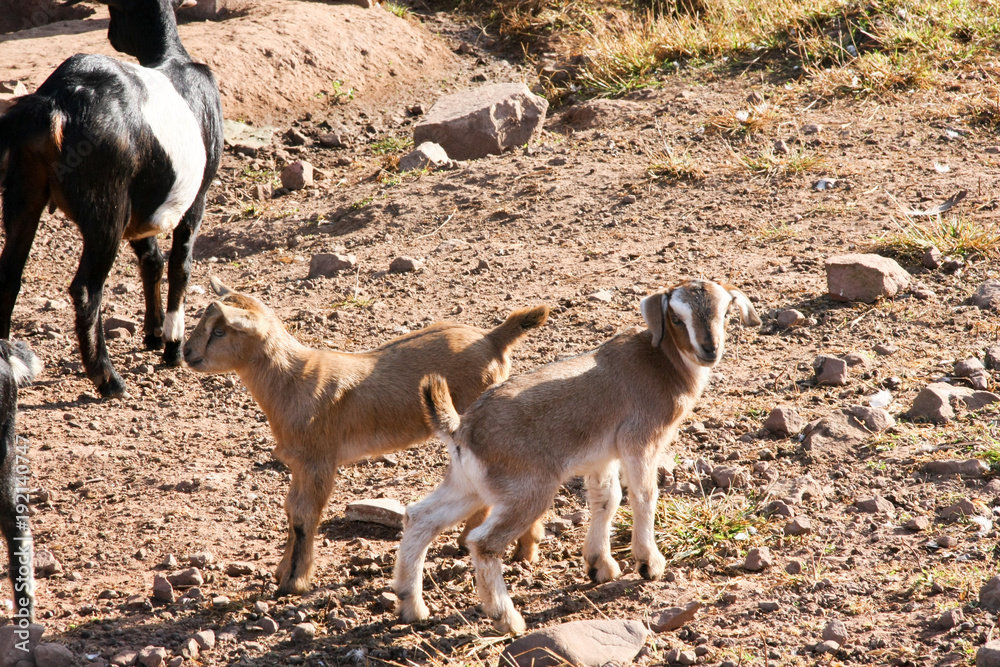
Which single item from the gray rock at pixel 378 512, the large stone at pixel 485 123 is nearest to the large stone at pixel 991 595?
the gray rock at pixel 378 512

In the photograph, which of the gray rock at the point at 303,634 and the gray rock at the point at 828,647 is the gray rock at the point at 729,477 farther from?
the gray rock at the point at 303,634

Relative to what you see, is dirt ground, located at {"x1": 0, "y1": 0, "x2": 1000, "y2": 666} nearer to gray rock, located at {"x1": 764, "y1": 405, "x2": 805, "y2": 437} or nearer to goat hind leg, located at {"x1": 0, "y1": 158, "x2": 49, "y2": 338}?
gray rock, located at {"x1": 764, "y1": 405, "x2": 805, "y2": 437}

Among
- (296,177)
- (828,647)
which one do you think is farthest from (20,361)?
(296,177)

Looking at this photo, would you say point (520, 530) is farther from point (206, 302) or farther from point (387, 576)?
point (206, 302)

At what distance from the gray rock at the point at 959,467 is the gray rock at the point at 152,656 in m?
3.64

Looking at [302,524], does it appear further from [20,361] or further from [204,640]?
[20,361]

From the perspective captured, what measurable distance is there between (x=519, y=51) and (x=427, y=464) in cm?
767

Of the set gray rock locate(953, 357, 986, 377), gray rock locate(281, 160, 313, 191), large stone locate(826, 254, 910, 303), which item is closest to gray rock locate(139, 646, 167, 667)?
gray rock locate(953, 357, 986, 377)

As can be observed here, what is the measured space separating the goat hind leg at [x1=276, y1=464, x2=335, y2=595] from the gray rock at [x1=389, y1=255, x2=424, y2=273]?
306 centimetres

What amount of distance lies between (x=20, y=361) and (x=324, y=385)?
132 cm

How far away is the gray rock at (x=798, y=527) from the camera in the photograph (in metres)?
4.58

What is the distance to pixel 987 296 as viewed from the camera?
250 inches

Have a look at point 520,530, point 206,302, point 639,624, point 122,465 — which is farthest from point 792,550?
point 206,302

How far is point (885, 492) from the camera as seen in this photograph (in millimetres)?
4793
